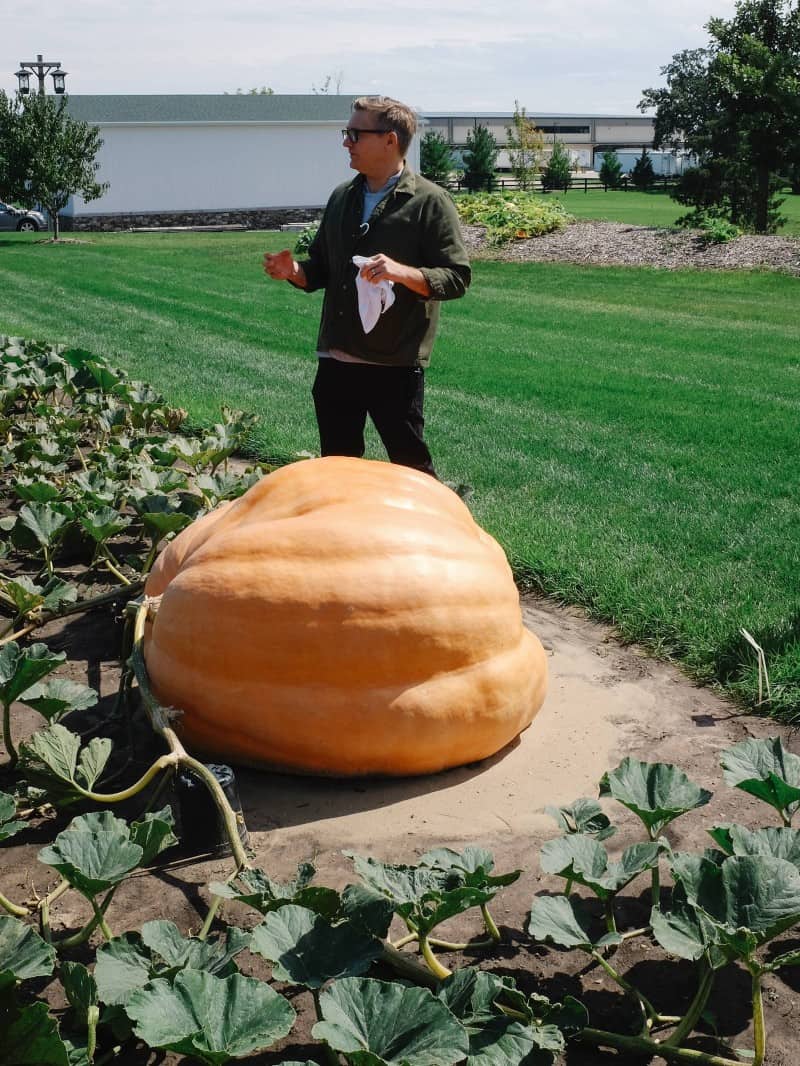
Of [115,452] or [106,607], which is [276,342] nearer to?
[115,452]

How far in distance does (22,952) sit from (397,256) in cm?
318

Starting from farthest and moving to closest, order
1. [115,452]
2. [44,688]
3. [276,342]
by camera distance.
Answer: [276,342], [115,452], [44,688]

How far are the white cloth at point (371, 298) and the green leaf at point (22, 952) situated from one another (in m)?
2.82

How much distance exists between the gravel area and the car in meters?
19.1

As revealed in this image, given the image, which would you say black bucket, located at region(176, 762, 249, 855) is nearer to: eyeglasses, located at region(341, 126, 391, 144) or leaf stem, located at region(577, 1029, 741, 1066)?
leaf stem, located at region(577, 1029, 741, 1066)

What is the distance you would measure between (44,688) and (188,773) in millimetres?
515

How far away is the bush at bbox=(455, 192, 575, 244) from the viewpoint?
22930 millimetres

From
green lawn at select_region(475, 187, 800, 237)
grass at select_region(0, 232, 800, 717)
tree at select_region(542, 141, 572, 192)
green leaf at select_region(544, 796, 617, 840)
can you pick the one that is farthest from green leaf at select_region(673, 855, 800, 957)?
tree at select_region(542, 141, 572, 192)

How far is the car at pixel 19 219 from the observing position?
36.4 m

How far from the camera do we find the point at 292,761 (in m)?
3.16

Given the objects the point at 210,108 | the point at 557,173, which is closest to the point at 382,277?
the point at 210,108

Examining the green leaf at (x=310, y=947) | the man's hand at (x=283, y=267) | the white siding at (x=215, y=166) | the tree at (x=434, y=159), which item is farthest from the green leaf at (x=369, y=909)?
the tree at (x=434, y=159)

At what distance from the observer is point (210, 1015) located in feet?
6.11

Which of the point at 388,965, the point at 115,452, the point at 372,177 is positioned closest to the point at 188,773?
the point at 388,965
